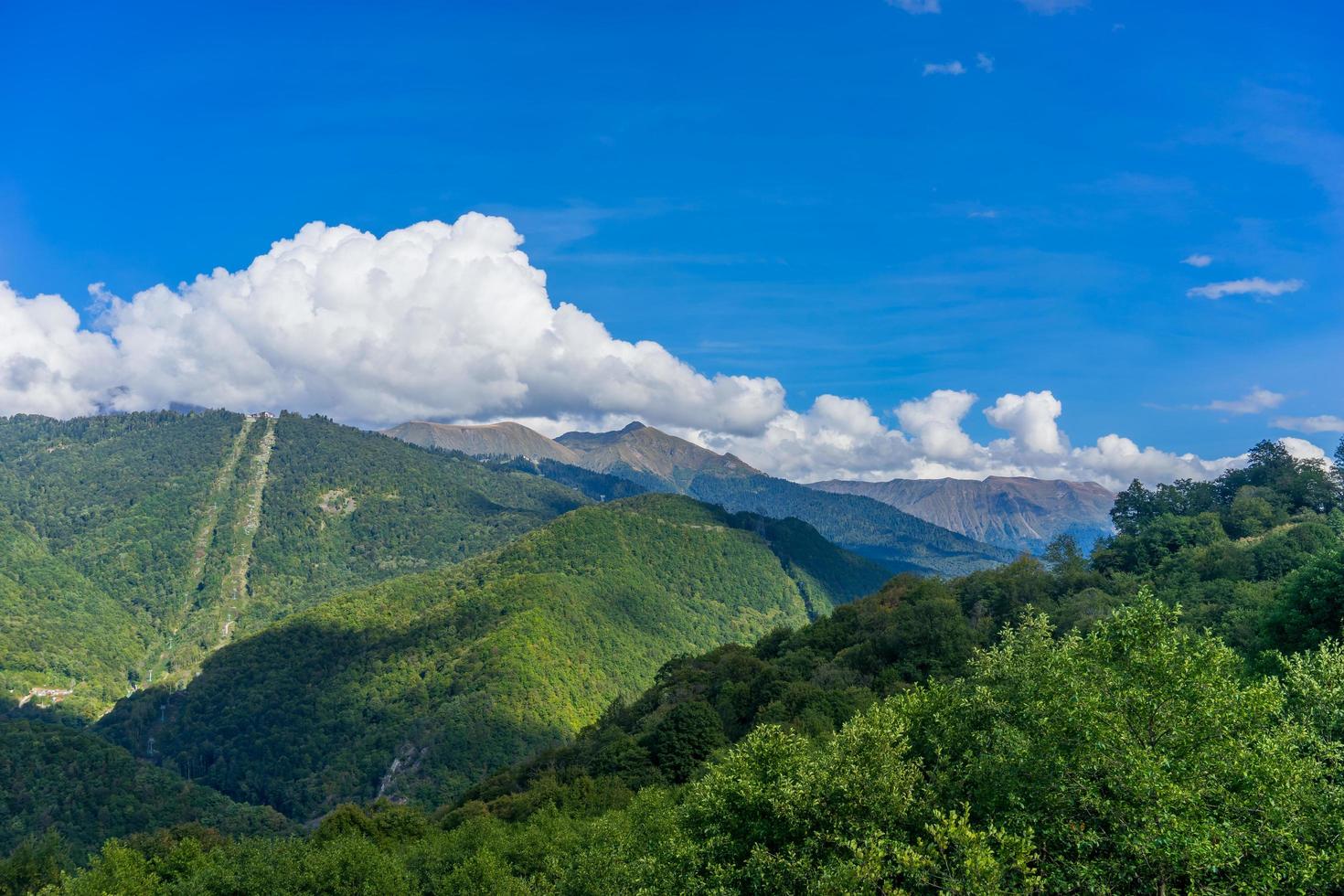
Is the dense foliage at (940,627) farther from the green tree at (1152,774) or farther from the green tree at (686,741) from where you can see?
the green tree at (1152,774)

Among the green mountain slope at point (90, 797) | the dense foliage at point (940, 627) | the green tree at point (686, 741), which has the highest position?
the dense foliage at point (940, 627)

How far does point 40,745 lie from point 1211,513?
22424cm

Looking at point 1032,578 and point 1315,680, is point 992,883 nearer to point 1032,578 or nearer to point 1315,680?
→ point 1315,680

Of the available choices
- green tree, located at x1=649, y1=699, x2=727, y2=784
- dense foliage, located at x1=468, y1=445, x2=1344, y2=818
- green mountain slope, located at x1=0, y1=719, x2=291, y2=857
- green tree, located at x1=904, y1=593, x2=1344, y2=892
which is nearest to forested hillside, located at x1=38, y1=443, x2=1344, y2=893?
green tree, located at x1=904, y1=593, x2=1344, y2=892

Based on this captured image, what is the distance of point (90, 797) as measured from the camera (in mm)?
145500

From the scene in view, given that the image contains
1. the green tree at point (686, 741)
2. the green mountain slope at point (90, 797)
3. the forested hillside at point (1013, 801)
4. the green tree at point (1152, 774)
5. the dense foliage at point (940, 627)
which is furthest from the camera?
the green mountain slope at point (90, 797)

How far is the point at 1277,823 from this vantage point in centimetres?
2423

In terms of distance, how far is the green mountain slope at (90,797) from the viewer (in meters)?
140

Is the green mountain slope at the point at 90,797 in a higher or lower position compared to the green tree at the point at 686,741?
lower

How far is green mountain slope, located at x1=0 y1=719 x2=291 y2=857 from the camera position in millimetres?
140125

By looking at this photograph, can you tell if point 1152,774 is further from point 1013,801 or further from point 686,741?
point 686,741

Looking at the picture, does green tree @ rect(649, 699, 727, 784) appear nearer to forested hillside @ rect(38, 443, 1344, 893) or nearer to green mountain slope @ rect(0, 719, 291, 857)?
forested hillside @ rect(38, 443, 1344, 893)

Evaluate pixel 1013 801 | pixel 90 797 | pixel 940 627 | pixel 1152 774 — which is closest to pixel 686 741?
pixel 940 627

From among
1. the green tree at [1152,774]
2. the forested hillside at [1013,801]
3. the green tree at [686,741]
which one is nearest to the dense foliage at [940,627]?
the green tree at [686,741]
